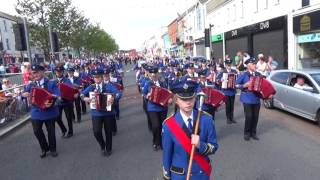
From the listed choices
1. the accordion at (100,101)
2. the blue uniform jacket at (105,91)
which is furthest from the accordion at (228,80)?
the accordion at (100,101)

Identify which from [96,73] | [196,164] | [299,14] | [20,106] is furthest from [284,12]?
[196,164]

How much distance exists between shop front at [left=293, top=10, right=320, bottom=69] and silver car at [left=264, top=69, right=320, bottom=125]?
9.73m

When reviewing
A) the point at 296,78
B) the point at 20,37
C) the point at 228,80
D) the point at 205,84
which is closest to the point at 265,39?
the point at 296,78

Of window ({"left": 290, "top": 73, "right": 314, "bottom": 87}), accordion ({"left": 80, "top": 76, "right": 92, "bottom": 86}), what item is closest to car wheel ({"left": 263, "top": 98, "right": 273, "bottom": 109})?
window ({"left": 290, "top": 73, "right": 314, "bottom": 87})

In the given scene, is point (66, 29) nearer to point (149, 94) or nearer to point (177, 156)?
point (149, 94)

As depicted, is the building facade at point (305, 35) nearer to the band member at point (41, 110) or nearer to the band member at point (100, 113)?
the band member at point (100, 113)

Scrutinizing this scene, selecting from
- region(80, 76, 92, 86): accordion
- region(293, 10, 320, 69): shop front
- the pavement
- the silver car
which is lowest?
the pavement

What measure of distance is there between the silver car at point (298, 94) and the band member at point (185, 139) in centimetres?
657

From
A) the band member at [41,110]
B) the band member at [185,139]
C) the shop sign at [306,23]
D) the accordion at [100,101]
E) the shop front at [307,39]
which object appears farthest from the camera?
the shop front at [307,39]

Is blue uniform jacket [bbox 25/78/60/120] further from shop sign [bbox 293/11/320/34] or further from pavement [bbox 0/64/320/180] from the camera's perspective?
shop sign [bbox 293/11/320/34]

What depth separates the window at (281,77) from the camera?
1144 cm

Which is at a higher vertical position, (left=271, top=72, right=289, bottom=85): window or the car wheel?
(left=271, top=72, right=289, bottom=85): window

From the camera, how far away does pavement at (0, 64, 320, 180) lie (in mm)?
6426

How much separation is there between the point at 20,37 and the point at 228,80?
7.93 metres
